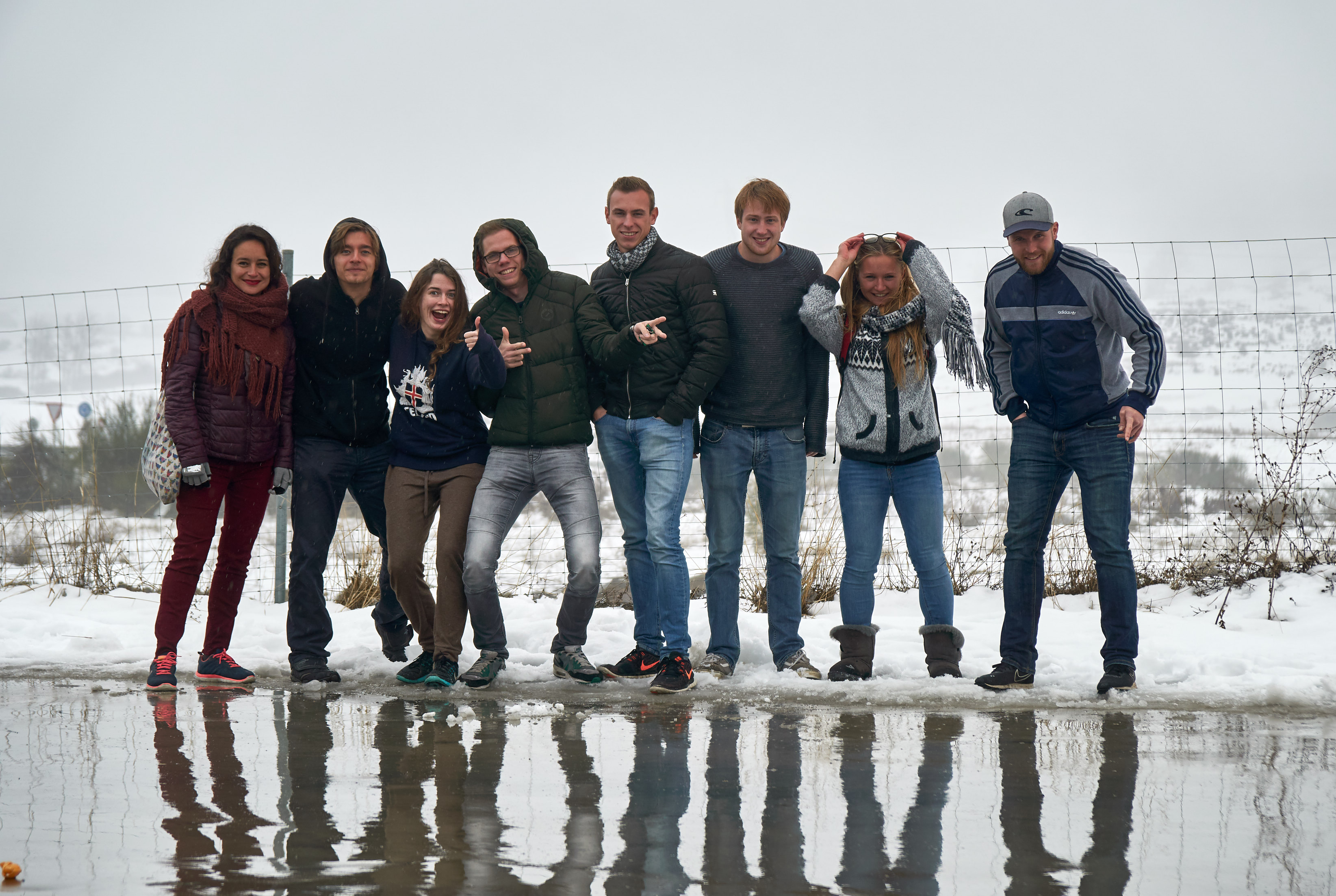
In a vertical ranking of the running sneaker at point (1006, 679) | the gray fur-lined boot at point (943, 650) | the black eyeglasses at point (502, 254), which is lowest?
the running sneaker at point (1006, 679)

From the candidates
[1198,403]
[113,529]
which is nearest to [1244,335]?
[1198,403]

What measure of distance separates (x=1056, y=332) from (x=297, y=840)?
360 centimetres

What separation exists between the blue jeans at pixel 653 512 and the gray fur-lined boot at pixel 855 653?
0.71 m

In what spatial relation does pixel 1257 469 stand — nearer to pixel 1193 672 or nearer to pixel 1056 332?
pixel 1193 672

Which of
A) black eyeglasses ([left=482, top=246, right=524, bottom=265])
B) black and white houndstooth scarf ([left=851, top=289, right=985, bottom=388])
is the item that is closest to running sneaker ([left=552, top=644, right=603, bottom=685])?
black eyeglasses ([left=482, top=246, right=524, bottom=265])

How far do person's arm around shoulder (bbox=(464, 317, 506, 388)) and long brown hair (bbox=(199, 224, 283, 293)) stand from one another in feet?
3.50

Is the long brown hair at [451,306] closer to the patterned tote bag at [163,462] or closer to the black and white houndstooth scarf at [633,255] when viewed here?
the black and white houndstooth scarf at [633,255]

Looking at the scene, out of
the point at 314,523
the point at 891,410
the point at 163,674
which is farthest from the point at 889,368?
the point at 163,674

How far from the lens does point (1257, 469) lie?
6652mm

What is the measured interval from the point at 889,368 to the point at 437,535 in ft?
7.37

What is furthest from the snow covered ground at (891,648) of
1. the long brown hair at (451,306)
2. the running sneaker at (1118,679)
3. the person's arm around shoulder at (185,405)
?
the long brown hair at (451,306)

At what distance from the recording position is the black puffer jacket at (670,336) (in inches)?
192

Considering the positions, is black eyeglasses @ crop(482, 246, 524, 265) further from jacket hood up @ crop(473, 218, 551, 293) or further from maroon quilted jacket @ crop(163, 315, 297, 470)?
maroon quilted jacket @ crop(163, 315, 297, 470)

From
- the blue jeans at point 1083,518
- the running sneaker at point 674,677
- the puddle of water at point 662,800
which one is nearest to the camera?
the puddle of water at point 662,800
